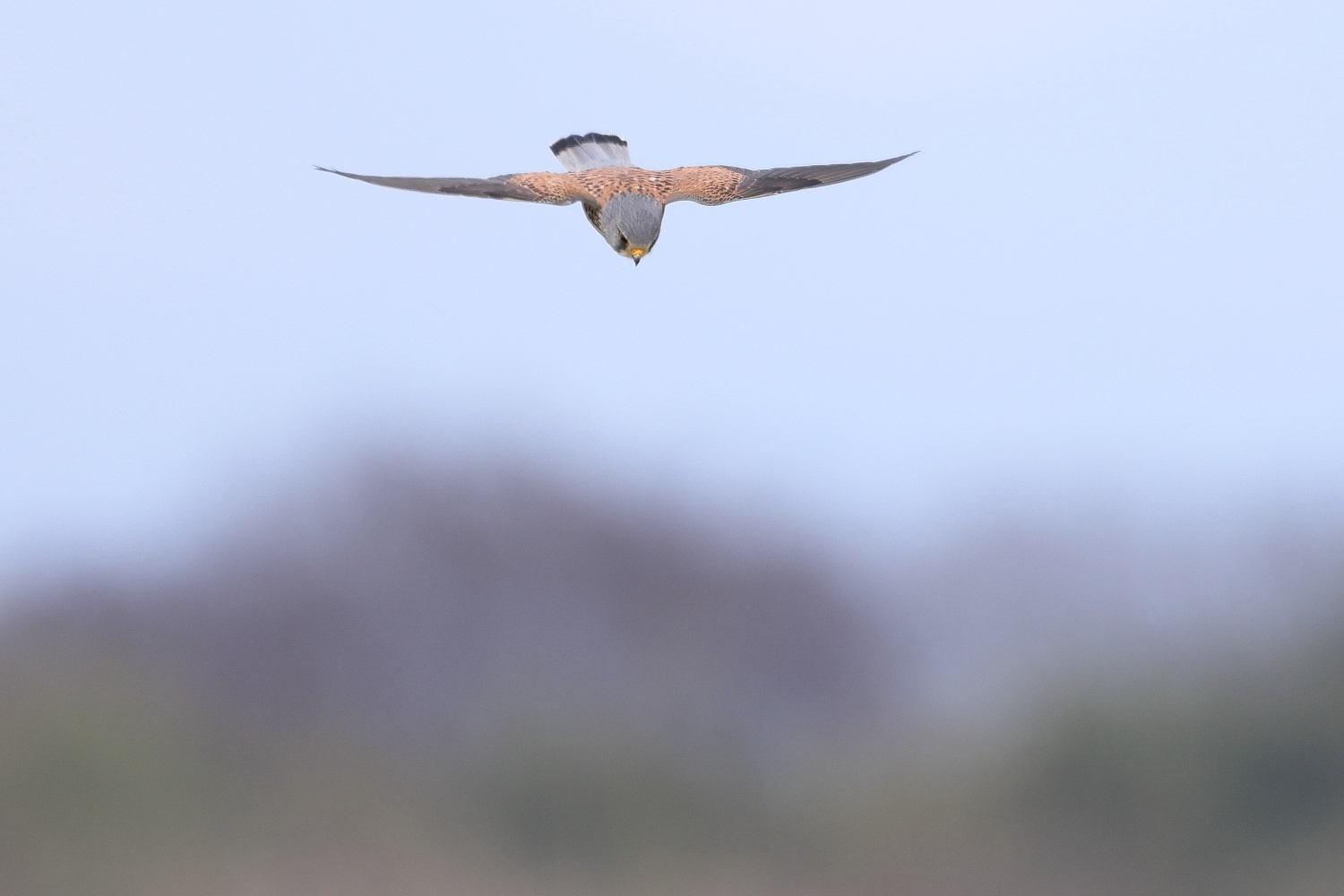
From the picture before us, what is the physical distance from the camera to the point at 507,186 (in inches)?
230

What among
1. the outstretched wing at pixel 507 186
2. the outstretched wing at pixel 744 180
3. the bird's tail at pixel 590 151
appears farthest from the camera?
the bird's tail at pixel 590 151

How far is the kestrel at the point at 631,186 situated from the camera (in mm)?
5555

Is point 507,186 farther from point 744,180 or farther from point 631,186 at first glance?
point 744,180

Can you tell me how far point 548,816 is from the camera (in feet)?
41.1

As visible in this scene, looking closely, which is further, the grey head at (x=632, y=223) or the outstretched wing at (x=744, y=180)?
the outstretched wing at (x=744, y=180)

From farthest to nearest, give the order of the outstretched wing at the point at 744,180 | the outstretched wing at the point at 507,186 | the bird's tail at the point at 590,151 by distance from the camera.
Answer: the bird's tail at the point at 590,151
the outstretched wing at the point at 744,180
the outstretched wing at the point at 507,186

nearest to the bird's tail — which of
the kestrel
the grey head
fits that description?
the kestrel

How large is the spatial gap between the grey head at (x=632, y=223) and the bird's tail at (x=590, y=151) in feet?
2.40

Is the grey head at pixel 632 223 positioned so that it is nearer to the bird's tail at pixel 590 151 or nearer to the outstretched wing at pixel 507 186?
the outstretched wing at pixel 507 186

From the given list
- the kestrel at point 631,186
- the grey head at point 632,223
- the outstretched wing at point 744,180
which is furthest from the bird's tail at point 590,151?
the grey head at point 632,223

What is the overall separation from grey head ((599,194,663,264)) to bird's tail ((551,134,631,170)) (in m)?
0.73

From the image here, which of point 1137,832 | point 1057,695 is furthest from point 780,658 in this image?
point 1137,832

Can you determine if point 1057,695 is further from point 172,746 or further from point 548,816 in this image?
point 172,746

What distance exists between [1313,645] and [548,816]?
5.96 metres
